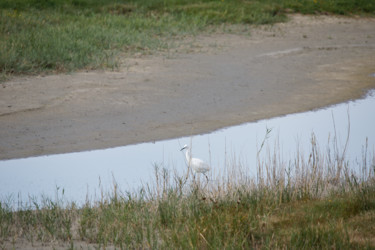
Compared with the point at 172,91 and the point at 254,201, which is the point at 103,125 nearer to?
the point at 172,91

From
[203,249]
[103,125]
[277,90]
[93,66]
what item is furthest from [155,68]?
[203,249]

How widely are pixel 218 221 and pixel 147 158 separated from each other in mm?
3600

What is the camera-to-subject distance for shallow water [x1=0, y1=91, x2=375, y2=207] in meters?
7.20

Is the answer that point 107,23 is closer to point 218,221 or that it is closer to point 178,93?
point 178,93

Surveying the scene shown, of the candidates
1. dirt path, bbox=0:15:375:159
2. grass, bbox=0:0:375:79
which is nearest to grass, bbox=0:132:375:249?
dirt path, bbox=0:15:375:159

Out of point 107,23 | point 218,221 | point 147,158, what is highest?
point 107,23

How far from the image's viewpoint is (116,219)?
517 centimetres

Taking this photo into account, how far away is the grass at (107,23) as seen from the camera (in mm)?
13133

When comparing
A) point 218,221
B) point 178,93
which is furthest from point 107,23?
point 218,221

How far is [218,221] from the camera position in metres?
4.84

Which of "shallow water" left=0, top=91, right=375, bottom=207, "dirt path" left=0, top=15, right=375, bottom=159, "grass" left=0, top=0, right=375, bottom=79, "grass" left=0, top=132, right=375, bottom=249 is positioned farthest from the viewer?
"grass" left=0, top=0, right=375, bottom=79

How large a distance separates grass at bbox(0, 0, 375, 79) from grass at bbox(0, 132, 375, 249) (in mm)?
7368

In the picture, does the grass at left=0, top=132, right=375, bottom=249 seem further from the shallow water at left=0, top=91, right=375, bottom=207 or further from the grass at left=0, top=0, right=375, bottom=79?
the grass at left=0, top=0, right=375, bottom=79

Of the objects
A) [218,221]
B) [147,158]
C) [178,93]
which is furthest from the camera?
[178,93]
